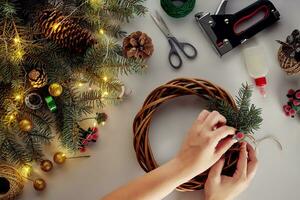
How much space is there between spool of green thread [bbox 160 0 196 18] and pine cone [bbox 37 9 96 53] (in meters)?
0.21

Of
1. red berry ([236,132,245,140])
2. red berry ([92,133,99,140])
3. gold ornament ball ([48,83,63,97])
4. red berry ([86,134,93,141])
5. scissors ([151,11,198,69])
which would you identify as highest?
gold ornament ball ([48,83,63,97])

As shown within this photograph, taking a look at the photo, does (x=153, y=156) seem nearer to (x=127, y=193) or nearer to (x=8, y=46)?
(x=127, y=193)

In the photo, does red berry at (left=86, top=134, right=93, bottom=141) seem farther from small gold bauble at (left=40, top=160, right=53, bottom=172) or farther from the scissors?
the scissors

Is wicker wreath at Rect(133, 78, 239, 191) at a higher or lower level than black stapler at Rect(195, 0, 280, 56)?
lower

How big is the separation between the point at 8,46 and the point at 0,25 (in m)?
0.06

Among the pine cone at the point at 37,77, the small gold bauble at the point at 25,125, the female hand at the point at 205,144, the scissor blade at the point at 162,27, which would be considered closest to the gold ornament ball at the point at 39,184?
the small gold bauble at the point at 25,125

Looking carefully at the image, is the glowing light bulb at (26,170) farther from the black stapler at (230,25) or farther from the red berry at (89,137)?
the black stapler at (230,25)

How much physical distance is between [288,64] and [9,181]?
719 mm

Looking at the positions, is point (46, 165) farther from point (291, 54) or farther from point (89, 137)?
point (291, 54)

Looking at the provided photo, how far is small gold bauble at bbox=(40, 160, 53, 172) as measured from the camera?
1.15 meters

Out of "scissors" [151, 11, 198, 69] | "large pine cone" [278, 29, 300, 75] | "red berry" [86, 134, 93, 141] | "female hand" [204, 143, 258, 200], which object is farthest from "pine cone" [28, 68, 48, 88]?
"large pine cone" [278, 29, 300, 75]

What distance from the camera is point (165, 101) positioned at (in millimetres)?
1111

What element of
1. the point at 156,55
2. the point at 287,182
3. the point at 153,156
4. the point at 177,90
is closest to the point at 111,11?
the point at 156,55

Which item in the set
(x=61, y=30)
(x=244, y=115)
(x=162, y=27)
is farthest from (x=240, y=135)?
(x=61, y=30)
